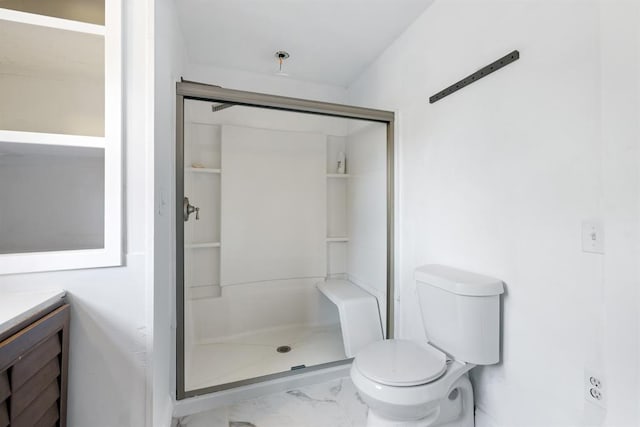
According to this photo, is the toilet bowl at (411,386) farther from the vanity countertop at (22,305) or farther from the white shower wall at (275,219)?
the vanity countertop at (22,305)

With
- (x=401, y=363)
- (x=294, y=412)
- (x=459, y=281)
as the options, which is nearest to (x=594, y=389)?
(x=459, y=281)

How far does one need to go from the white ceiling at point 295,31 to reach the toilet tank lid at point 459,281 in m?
1.51

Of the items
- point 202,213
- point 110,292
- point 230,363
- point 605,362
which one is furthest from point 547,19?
point 230,363

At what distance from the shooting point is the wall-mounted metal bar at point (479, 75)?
1152mm

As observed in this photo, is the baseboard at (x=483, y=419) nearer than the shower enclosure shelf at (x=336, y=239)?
Yes

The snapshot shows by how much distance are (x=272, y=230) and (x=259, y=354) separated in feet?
3.23

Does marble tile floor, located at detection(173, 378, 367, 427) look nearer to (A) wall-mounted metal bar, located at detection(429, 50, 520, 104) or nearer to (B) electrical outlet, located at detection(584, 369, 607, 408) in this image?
(B) electrical outlet, located at detection(584, 369, 607, 408)

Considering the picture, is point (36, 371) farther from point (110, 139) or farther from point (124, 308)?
point (110, 139)

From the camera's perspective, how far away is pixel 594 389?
900 mm

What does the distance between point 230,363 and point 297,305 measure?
0.76 m

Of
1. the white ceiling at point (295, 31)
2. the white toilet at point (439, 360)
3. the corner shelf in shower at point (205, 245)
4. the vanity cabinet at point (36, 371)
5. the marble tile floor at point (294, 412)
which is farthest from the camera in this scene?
the corner shelf in shower at point (205, 245)

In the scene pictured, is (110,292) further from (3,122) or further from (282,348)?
(282,348)

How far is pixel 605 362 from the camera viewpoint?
33.6 inches

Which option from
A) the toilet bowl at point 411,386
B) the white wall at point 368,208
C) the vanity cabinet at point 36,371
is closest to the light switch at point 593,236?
the toilet bowl at point 411,386
